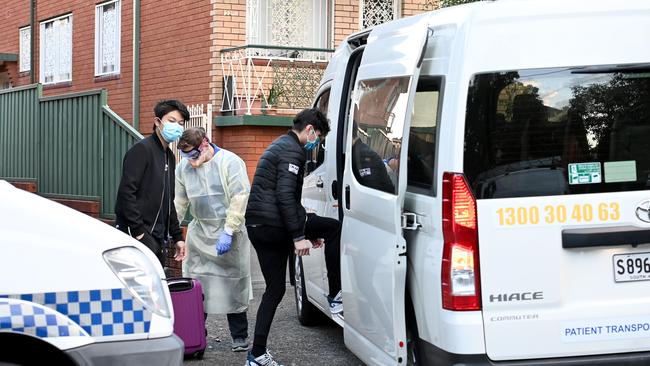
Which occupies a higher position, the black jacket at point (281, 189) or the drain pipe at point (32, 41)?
the drain pipe at point (32, 41)

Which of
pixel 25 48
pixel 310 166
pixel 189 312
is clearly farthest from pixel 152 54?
pixel 189 312

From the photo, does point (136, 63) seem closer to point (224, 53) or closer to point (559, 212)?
point (224, 53)

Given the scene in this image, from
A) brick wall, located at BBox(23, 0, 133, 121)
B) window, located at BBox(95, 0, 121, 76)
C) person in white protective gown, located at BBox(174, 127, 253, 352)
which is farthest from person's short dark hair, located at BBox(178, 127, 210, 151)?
window, located at BBox(95, 0, 121, 76)

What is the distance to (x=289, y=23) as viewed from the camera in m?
13.5

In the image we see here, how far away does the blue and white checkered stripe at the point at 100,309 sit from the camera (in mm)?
3867

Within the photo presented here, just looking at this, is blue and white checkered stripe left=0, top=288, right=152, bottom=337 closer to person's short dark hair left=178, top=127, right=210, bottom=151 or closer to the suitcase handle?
the suitcase handle

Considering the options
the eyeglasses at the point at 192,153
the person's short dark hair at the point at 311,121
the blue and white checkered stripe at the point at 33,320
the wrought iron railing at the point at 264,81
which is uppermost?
the wrought iron railing at the point at 264,81

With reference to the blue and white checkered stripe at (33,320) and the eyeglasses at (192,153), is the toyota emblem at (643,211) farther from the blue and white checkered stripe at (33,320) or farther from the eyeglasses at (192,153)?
the eyeglasses at (192,153)

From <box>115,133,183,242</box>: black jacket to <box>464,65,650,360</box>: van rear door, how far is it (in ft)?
9.57

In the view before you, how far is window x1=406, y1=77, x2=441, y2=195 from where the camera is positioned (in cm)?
473

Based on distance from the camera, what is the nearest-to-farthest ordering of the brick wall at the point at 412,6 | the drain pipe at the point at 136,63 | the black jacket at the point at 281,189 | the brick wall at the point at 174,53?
1. the black jacket at the point at 281,189
2. the brick wall at the point at 174,53
3. the brick wall at the point at 412,6
4. the drain pipe at the point at 136,63

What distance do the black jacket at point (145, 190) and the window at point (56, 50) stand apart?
37.3 feet

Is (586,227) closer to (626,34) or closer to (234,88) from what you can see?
(626,34)

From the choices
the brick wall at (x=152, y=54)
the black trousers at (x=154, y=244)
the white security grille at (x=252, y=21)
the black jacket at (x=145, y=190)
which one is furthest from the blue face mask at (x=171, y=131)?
the white security grille at (x=252, y=21)
